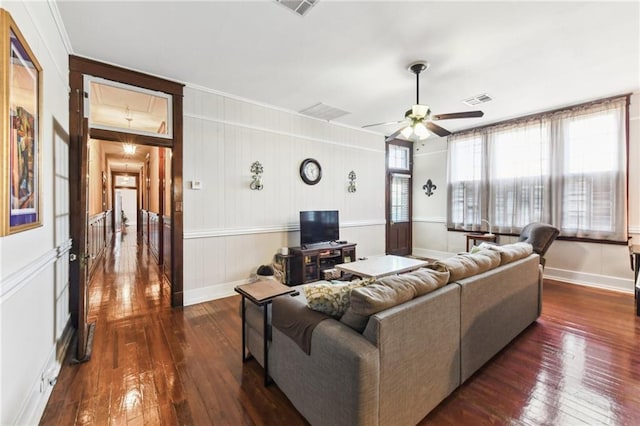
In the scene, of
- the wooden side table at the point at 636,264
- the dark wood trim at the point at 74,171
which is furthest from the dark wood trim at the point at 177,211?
the wooden side table at the point at 636,264

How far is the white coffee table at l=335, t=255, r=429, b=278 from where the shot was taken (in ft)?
11.1

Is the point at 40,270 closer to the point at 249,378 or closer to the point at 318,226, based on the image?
the point at 249,378

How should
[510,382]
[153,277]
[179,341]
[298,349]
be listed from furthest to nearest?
1. [153,277]
2. [179,341]
3. [510,382]
4. [298,349]

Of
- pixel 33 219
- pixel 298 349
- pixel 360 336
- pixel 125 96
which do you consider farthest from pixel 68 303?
pixel 360 336

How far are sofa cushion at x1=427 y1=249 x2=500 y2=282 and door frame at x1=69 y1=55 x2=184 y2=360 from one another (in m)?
2.95

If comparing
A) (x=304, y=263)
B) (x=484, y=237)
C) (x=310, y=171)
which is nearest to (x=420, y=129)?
(x=310, y=171)

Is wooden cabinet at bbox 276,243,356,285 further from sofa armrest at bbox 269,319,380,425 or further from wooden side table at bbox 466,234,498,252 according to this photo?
wooden side table at bbox 466,234,498,252

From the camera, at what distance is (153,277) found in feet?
16.1

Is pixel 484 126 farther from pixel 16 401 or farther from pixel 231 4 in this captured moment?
pixel 16 401

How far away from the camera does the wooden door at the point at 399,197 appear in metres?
6.50

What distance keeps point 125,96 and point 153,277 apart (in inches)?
118

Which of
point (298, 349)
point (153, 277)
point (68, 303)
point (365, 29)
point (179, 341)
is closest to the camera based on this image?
point (298, 349)

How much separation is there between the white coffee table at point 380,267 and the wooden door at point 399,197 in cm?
248

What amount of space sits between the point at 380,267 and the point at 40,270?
3.24 metres
